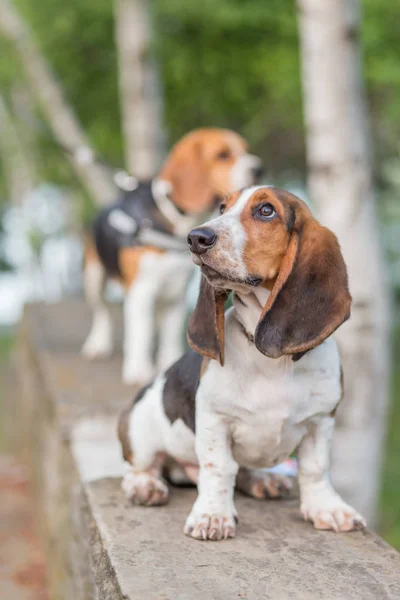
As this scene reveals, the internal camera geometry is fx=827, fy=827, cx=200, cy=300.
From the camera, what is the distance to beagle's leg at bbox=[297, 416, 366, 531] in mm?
2668

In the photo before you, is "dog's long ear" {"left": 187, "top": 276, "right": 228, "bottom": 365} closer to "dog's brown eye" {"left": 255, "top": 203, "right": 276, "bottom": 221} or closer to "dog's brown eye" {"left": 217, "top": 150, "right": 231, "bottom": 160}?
"dog's brown eye" {"left": 255, "top": 203, "right": 276, "bottom": 221}

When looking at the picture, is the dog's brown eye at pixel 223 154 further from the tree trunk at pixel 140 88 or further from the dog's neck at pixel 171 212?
the tree trunk at pixel 140 88

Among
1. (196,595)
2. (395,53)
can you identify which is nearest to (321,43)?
(196,595)

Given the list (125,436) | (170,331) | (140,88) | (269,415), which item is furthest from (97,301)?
(269,415)

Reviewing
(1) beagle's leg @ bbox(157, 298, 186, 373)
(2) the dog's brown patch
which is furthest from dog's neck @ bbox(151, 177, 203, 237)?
(2) the dog's brown patch

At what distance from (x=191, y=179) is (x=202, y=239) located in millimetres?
2761

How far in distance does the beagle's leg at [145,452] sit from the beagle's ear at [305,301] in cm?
77

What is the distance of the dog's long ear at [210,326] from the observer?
250cm

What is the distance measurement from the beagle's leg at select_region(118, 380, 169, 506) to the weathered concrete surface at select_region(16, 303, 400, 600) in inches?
2.0

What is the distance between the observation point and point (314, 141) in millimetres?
4832

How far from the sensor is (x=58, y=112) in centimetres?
914

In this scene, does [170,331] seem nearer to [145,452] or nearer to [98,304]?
[98,304]

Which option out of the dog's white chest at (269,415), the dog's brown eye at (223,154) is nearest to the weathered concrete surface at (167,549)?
the dog's white chest at (269,415)

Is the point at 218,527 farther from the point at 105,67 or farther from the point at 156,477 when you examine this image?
the point at 105,67
